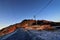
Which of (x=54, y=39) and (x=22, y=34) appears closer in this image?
(x=54, y=39)

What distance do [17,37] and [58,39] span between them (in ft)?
3.34

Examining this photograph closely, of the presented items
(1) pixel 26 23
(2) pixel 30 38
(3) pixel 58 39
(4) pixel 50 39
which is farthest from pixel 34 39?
(1) pixel 26 23

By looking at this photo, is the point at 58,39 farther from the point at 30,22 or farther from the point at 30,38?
the point at 30,22

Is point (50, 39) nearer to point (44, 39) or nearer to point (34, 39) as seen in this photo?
point (44, 39)

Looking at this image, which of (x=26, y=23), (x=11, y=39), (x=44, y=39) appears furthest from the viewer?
(x=26, y=23)

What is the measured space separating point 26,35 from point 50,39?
60 centimetres

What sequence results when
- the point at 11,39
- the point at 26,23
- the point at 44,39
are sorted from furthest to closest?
the point at 26,23, the point at 11,39, the point at 44,39

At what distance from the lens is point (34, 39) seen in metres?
3.07

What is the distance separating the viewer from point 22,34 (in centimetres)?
343

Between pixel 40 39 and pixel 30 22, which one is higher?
pixel 40 39

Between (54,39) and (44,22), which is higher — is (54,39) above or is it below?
above

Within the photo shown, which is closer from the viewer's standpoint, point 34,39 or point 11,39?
point 34,39

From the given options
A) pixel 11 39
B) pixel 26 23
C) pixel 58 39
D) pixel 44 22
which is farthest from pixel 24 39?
pixel 44 22

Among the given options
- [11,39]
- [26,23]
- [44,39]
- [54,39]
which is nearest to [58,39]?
[54,39]
